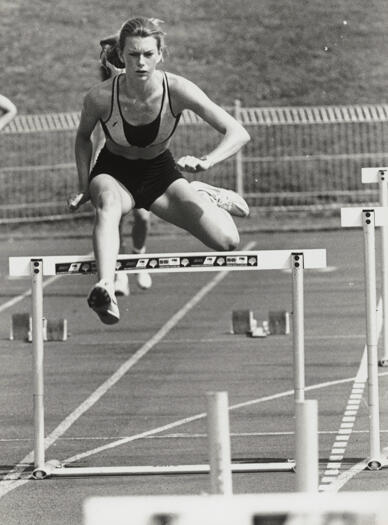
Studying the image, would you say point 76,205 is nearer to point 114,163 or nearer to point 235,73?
point 114,163

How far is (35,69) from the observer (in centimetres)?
4016

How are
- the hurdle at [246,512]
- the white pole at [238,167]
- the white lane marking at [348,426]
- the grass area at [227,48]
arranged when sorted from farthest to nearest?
the grass area at [227,48] < the white pole at [238,167] < the white lane marking at [348,426] < the hurdle at [246,512]

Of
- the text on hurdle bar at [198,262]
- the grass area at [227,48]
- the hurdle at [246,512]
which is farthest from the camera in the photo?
the grass area at [227,48]

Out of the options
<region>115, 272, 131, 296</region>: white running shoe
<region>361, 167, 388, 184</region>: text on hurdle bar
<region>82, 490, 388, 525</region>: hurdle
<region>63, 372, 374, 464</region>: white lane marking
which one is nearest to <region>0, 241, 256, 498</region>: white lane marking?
<region>63, 372, 374, 464</region>: white lane marking

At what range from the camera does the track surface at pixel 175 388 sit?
987 centimetres

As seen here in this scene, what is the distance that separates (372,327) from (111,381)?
13.9ft

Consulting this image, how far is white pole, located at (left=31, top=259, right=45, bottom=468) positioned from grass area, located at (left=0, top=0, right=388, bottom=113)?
27.5 metres

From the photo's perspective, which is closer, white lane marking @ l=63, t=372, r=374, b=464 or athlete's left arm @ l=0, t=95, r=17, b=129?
white lane marking @ l=63, t=372, r=374, b=464

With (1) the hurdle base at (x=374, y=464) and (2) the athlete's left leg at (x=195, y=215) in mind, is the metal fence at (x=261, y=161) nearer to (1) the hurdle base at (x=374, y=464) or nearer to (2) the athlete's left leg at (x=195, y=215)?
(2) the athlete's left leg at (x=195, y=215)

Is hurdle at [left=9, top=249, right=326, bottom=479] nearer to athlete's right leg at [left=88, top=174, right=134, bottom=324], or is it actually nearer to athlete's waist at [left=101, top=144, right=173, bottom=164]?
athlete's right leg at [left=88, top=174, right=134, bottom=324]

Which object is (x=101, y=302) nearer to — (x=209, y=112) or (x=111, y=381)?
(x=209, y=112)

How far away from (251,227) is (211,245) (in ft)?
65.7

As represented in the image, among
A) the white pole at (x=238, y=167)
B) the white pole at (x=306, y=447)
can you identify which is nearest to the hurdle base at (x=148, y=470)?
the white pole at (x=306, y=447)

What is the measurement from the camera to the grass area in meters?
38.4
